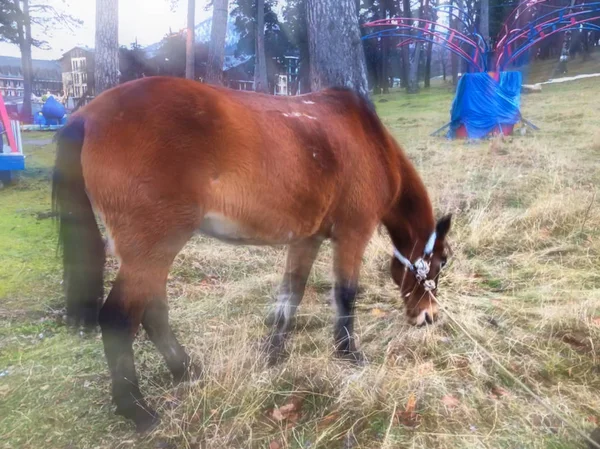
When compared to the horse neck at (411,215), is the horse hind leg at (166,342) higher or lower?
lower

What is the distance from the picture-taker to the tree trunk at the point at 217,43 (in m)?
7.47

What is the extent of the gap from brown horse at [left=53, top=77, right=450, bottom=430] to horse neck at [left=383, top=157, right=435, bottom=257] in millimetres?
142

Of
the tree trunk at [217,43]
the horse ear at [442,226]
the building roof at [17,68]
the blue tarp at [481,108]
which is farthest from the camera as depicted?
the blue tarp at [481,108]

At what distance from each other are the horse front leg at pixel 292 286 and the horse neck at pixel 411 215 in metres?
0.59

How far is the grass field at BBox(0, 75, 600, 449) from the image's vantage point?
2.31 meters

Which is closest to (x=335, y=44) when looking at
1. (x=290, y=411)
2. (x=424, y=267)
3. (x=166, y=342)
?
(x=424, y=267)

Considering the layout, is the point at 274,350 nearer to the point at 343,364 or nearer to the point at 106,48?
the point at 343,364

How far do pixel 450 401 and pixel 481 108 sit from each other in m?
11.1

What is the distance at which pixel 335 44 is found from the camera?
5.30 metres

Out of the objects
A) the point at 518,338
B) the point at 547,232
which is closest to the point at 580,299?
the point at 518,338

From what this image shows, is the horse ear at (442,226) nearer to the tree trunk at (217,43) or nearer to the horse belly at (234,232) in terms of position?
the horse belly at (234,232)

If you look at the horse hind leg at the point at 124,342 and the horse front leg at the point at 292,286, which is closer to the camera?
the horse hind leg at the point at 124,342

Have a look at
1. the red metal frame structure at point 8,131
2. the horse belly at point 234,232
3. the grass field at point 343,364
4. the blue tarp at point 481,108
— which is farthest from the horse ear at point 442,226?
the blue tarp at point 481,108

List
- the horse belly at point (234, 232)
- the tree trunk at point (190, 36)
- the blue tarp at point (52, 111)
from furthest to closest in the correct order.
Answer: the blue tarp at point (52, 111) < the tree trunk at point (190, 36) < the horse belly at point (234, 232)
